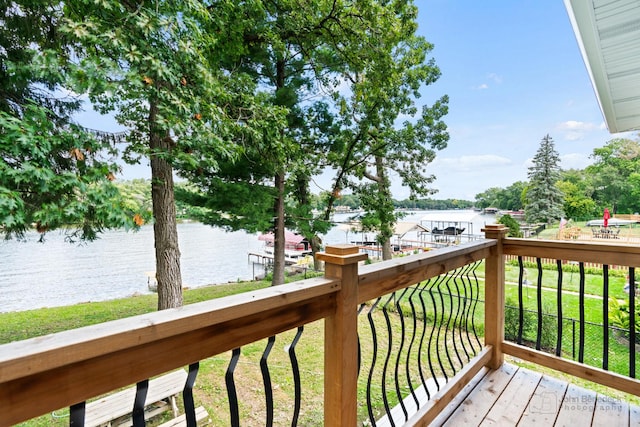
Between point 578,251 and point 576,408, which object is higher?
point 578,251

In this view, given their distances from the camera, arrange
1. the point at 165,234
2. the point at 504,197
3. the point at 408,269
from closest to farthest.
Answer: the point at 408,269, the point at 165,234, the point at 504,197

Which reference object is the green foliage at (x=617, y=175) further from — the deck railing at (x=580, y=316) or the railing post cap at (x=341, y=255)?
the railing post cap at (x=341, y=255)

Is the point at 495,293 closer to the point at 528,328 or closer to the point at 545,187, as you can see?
the point at 528,328

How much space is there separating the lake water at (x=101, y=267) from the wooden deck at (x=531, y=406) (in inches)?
220

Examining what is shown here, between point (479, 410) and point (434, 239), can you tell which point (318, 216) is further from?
point (434, 239)

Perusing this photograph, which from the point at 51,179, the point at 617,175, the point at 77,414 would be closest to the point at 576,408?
the point at 77,414

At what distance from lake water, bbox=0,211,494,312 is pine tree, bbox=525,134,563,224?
4156 millimetres

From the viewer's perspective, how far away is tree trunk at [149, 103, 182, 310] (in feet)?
17.1

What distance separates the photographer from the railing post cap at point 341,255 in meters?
0.96

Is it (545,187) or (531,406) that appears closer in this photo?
(531,406)

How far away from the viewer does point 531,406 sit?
65.6 inches

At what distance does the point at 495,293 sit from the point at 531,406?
0.62 metres

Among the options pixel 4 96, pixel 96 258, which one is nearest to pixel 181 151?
pixel 4 96

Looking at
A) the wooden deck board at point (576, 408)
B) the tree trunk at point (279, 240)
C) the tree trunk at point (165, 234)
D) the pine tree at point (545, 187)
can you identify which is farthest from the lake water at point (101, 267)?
the wooden deck board at point (576, 408)
